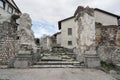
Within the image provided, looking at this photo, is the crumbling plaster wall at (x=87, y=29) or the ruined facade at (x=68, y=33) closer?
the crumbling plaster wall at (x=87, y=29)

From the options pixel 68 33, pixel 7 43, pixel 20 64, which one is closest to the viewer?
pixel 20 64

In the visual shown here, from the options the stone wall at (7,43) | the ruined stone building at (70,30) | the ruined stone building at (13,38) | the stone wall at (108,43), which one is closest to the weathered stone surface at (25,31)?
the ruined stone building at (13,38)

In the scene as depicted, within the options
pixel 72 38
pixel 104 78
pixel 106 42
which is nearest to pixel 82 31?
pixel 106 42

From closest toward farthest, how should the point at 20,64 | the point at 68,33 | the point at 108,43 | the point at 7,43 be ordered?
1. the point at 20,64
2. the point at 7,43
3. the point at 108,43
4. the point at 68,33

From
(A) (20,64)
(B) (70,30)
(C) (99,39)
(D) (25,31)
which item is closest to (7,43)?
(D) (25,31)

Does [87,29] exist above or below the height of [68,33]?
below

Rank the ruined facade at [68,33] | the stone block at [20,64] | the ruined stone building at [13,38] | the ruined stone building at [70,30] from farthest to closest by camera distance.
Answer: the ruined facade at [68,33], the ruined stone building at [70,30], the ruined stone building at [13,38], the stone block at [20,64]

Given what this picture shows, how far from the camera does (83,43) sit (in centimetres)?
693

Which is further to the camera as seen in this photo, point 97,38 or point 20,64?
point 97,38

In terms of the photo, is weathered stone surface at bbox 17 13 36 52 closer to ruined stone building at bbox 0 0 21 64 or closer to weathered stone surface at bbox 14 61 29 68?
ruined stone building at bbox 0 0 21 64

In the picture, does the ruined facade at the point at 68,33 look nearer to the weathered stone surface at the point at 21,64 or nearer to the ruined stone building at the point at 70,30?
the ruined stone building at the point at 70,30

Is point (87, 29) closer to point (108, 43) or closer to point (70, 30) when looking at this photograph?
point (108, 43)

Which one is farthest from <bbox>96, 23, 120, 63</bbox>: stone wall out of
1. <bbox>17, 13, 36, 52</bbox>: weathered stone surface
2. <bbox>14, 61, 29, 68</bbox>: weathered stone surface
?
<bbox>14, 61, 29, 68</bbox>: weathered stone surface

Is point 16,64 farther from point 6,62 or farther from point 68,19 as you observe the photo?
point 68,19
